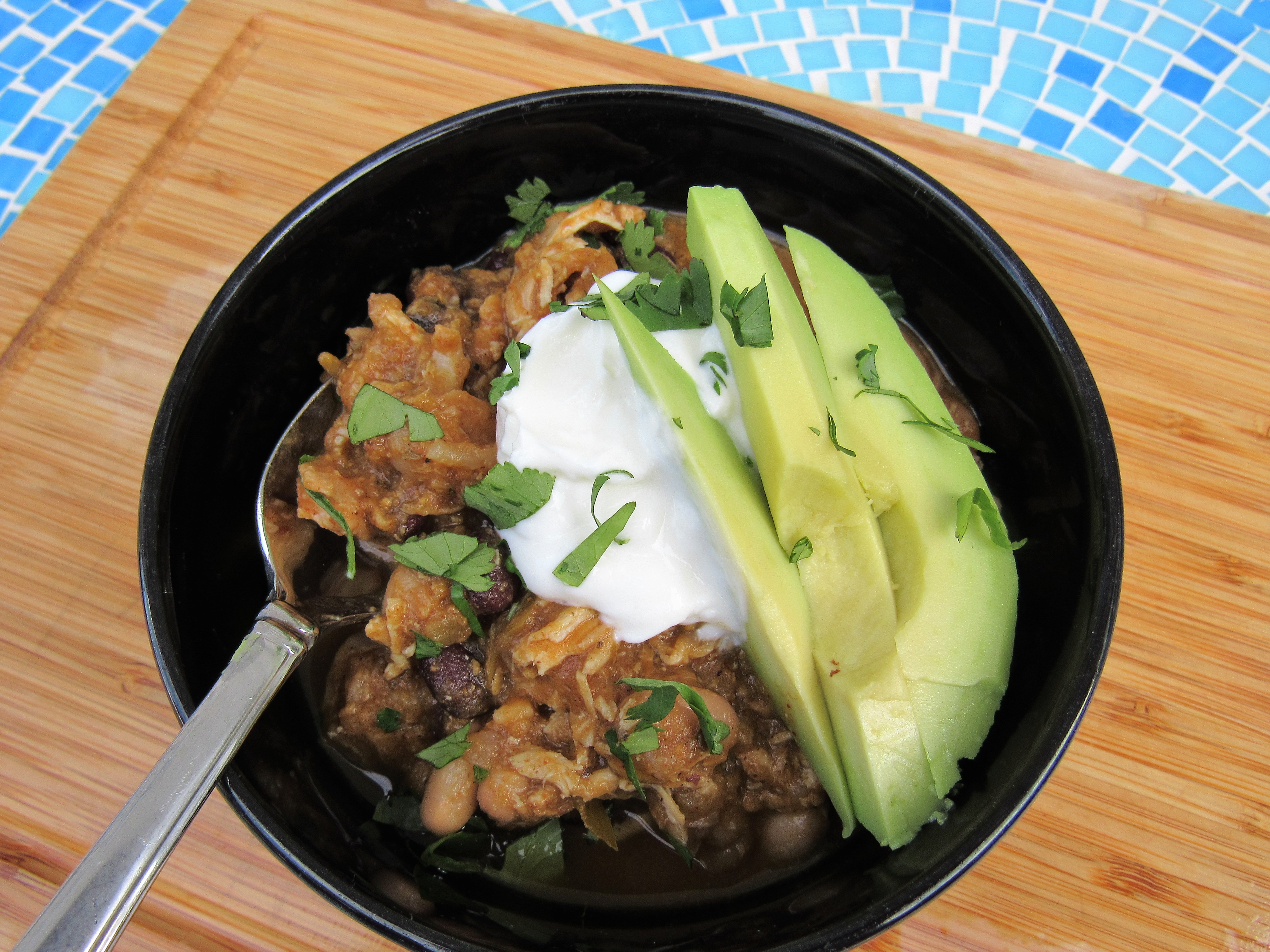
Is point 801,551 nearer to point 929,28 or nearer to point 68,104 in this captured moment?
point 929,28

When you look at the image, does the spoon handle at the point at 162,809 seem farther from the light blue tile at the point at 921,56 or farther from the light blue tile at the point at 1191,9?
the light blue tile at the point at 1191,9

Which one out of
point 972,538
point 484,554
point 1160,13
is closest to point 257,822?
point 484,554

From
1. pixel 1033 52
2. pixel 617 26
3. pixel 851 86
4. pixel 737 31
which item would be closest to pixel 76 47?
pixel 617 26

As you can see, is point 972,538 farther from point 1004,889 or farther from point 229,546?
point 229,546

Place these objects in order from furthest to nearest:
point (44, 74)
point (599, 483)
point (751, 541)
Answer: point (44, 74)
point (599, 483)
point (751, 541)

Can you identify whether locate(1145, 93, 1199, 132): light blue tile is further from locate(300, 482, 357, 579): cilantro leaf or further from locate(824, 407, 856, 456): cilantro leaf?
locate(300, 482, 357, 579): cilantro leaf

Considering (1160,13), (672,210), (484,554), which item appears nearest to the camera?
(484,554)
